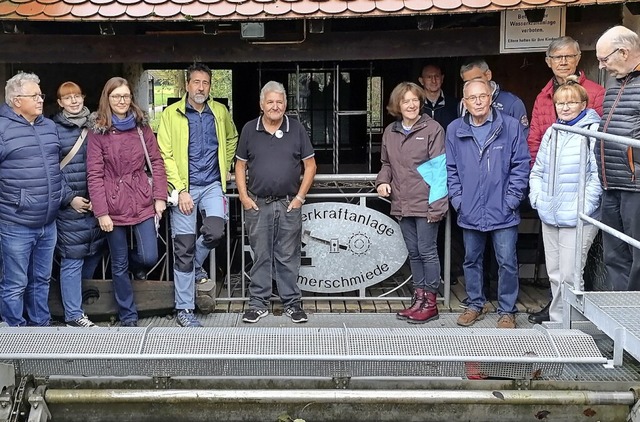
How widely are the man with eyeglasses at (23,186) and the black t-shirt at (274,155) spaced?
4.12ft

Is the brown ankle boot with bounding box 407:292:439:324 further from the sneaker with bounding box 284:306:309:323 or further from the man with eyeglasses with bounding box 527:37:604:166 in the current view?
the man with eyeglasses with bounding box 527:37:604:166

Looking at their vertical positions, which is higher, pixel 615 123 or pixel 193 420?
pixel 615 123

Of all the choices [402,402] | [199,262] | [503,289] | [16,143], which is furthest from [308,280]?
[16,143]

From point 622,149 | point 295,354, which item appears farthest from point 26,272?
point 622,149

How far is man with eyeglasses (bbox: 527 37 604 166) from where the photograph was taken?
4.91 m

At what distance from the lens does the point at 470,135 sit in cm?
496

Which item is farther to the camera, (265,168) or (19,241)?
(265,168)

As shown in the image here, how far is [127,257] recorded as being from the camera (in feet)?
16.7

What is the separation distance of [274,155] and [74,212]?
1.39 meters

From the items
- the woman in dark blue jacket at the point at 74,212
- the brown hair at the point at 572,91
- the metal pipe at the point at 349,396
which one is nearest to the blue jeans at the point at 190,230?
the woman in dark blue jacket at the point at 74,212

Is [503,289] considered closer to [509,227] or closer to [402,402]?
[509,227]

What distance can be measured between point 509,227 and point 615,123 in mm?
980

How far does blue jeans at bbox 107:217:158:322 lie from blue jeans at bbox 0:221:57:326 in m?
0.40

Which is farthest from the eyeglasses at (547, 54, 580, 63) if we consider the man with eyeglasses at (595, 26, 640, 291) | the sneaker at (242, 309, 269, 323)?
the sneaker at (242, 309, 269, 323)
